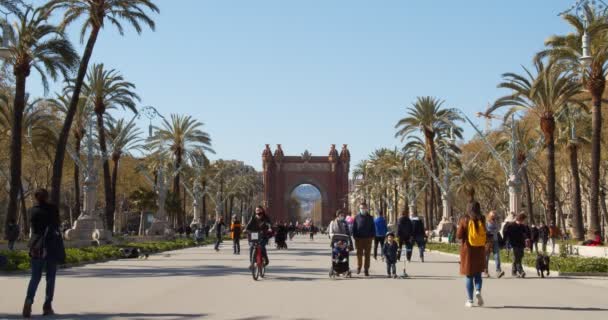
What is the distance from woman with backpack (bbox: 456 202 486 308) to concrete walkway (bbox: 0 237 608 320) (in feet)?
1.14

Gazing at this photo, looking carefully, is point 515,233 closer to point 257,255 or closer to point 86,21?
point 257,255

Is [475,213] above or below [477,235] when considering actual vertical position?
above

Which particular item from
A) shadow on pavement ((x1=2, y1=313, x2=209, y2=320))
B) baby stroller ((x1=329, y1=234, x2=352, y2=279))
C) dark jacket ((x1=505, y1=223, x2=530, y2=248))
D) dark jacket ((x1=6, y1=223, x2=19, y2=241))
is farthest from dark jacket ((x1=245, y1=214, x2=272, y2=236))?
dark jacket ((x1=6, y1=223, x2=19, y2=241))

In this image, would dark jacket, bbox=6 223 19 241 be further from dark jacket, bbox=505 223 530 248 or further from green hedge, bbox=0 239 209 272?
dark jacket, bbox=505 223 530 248

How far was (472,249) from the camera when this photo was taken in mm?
11891

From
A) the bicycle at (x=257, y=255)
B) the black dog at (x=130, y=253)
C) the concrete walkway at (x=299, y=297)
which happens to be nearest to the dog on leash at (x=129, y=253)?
the black dog at (x=130, y=253)

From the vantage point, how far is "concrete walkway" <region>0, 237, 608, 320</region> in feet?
35.9

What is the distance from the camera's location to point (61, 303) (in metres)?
12.3

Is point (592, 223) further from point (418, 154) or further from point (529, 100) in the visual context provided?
point (418, 154)

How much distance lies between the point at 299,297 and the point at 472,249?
3.02 meters

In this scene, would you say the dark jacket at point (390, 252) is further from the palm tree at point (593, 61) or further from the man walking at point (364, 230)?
the palm tree at point (593, 61)

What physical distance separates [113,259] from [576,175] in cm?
2133

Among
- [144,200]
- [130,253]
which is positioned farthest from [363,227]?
[144,200]

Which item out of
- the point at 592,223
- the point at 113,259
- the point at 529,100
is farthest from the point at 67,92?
the point at 592,223
